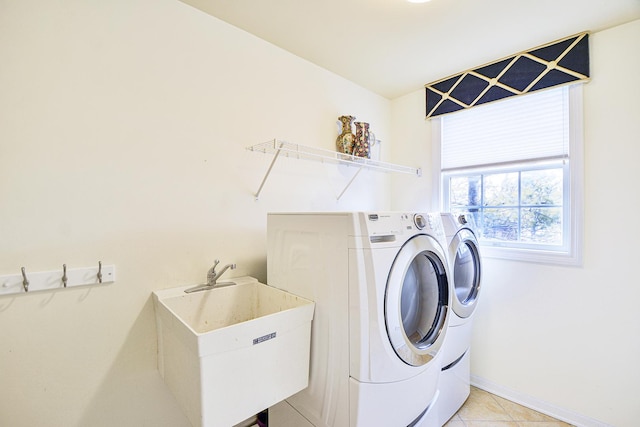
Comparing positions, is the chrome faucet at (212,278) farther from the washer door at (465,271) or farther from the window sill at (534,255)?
the window sill at (534,255)

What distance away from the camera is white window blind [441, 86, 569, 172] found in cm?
190

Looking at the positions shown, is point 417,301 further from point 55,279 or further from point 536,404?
point 55,279

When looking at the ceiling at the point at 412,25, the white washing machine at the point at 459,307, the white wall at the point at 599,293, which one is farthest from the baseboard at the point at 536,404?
the ceiling at the point at 412,25

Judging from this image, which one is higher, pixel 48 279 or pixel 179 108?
pixel 179 108

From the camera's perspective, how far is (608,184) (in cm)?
170

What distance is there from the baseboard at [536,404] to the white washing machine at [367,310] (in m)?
0.92

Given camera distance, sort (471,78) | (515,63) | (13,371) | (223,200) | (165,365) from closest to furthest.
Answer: (13,371) → (165,365) → (223,200) → (515,63) → (471,78)

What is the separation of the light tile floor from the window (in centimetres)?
105

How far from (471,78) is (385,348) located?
221cm

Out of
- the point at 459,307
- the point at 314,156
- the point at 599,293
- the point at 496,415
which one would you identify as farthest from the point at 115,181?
the point at 599,293

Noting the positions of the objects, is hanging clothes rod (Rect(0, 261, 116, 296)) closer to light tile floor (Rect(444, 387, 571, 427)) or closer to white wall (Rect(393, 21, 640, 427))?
light tile floor (Rect(444, 387, 571, 427))

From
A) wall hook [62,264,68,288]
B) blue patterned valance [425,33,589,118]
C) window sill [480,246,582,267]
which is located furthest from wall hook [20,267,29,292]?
blue patterned valance [425,33,589,118]

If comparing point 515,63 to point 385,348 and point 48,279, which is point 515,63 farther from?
point 48,279

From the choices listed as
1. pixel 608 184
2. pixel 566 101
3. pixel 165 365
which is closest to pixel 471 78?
pixel 566 101
